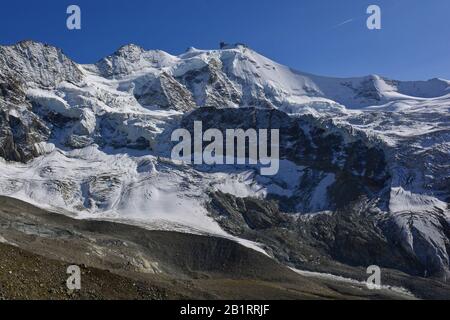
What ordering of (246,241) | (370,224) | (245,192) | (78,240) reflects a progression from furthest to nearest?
1. (245,192)
2. (370,224)
3. (246,241)
4. (78,240)

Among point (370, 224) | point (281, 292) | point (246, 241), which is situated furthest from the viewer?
point (370, 224)

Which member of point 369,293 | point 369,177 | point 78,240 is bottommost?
point 369,293

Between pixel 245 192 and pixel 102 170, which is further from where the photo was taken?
pixel 102 170
